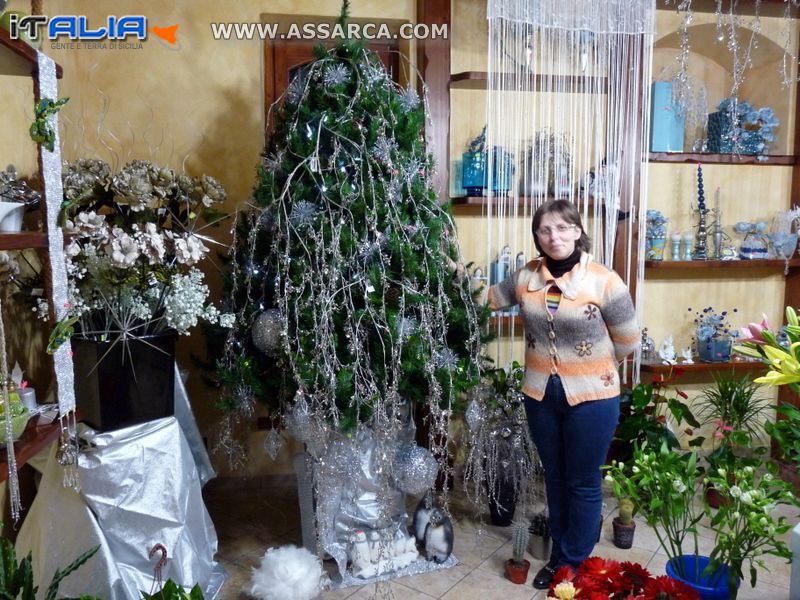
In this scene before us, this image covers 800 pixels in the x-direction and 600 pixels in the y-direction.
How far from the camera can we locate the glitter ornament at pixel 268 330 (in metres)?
1.96

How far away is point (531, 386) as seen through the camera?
207 cm

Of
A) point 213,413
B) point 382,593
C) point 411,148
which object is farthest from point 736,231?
point 213,413

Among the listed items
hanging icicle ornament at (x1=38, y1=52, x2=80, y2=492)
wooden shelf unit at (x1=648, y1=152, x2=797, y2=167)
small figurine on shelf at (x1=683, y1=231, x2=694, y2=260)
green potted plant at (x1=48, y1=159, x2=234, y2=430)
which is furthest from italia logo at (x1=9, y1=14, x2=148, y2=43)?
small figurine on shelf at (x1=683, y1=231, x2=694, y2=260)

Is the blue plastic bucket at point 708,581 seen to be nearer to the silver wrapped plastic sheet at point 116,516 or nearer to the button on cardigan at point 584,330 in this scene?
the button on cardigan at point 584,330

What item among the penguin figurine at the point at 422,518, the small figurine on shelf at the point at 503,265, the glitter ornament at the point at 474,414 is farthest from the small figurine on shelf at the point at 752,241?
the penguin figurine at the point at 422,518

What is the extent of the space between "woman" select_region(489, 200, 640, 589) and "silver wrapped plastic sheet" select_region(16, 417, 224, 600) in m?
1.17

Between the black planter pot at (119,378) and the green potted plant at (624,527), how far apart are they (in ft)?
5.61

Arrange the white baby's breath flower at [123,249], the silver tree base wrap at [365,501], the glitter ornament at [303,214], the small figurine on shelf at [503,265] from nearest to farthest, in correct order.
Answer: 1. the white baby's breath flower at [123,249]
2. the glitter ornament at [303,214]
3. the silver tree base wrap at [365,501]
4. the small figurine on shelf at [503,265]

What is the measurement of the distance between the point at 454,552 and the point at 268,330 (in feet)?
3.67

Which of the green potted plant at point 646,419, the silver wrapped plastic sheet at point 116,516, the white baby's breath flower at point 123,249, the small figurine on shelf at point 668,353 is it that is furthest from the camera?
the small figurine on shelf at point 668,353

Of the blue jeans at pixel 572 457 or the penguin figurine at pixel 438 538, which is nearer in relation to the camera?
the blue jeans at pixel 572 457

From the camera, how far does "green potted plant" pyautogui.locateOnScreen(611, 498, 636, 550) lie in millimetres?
2393

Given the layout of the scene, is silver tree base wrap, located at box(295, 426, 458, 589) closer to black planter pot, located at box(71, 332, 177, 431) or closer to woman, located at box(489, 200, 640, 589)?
woman, located at box(489, 200, 640, 589)


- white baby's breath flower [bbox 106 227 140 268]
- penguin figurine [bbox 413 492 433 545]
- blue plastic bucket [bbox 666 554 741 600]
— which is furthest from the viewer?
penguin figurine [bbox 413 492 433 545]
